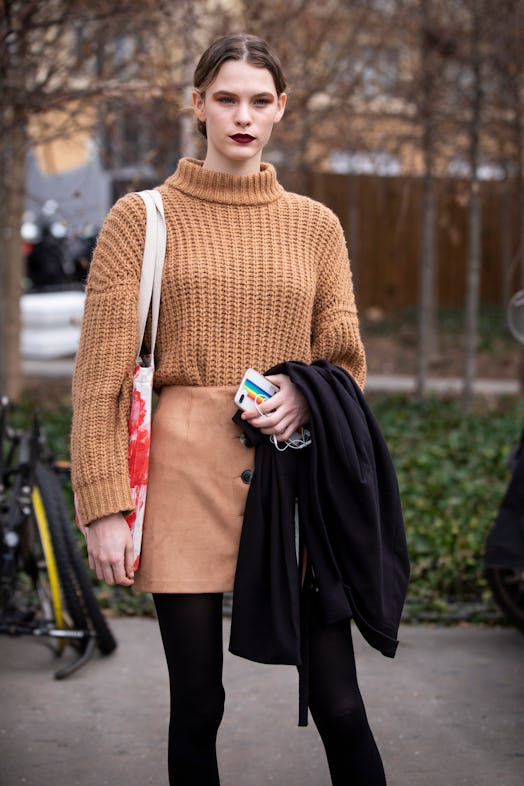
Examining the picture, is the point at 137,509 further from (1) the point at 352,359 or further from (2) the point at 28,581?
(2) the point at 28,581

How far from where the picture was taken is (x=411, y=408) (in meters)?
9.94

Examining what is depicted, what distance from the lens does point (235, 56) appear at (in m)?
2.62

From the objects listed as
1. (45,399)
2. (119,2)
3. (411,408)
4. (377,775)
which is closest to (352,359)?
(377,775)

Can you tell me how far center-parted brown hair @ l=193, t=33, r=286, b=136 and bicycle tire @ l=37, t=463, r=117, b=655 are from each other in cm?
229

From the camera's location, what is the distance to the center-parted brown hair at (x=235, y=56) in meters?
2.62

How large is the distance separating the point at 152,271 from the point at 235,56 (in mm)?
520

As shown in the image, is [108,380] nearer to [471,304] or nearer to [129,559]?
[129,559]

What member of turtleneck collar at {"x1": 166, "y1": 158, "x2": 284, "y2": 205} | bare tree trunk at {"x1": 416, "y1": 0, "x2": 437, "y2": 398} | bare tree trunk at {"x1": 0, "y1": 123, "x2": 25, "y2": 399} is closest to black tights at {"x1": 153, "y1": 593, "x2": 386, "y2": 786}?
turtleneck collar at {"x1": 166, "y1": 158, "x2": 284, "y2": 205}

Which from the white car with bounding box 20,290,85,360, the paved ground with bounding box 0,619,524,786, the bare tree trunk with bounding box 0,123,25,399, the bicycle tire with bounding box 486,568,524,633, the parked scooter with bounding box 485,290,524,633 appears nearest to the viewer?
the paved ground with bounding box 0,619,524,786

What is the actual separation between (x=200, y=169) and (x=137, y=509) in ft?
2.61

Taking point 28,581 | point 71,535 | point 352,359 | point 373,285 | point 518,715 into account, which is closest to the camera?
point 352,359

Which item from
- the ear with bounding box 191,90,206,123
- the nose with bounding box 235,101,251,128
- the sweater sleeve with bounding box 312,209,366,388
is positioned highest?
the ear with bounding box 191,90,206,123

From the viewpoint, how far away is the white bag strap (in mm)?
2592

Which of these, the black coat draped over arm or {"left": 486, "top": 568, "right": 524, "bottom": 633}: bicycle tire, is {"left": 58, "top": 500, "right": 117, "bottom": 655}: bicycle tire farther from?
the black coat draped over arm
